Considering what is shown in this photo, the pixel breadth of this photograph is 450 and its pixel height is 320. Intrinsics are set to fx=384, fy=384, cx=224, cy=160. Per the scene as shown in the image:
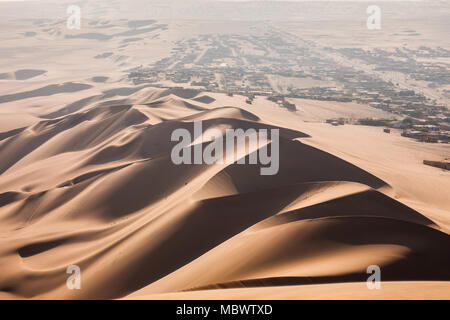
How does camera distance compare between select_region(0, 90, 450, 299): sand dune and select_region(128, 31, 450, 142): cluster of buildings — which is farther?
select_region(128, 31, 450, 142): cluster of buildings

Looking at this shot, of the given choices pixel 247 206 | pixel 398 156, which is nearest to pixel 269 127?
pixel 398 156

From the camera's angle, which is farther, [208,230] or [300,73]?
[300,73]

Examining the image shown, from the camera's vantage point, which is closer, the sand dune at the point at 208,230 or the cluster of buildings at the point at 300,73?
the sand dune at the point at 208,230

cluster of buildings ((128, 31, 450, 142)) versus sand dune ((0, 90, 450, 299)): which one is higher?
cluster of buildings ((128, 31, 450, 142))

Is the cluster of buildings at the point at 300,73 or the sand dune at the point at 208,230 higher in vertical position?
the cluster of buildings at the point at 300,73

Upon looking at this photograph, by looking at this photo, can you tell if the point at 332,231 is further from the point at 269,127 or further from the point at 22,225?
the point at 269,127

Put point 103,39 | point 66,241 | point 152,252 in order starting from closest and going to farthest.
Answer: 1. point 152,252
2. point 66,241
3. point 103,39

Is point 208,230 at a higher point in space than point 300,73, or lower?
lower

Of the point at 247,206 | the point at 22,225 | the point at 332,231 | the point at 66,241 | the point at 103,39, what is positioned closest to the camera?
the point at 332,231
